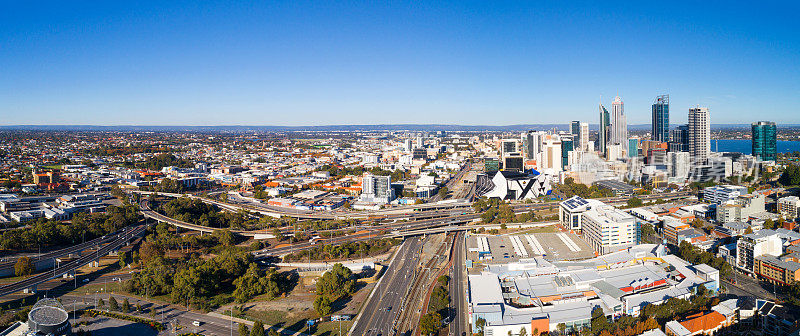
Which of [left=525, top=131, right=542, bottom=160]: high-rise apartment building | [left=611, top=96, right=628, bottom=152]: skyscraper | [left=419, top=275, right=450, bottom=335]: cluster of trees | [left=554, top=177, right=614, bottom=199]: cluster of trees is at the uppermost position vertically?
[left=611, top=96, right=628, bottom=152]: skyscraper

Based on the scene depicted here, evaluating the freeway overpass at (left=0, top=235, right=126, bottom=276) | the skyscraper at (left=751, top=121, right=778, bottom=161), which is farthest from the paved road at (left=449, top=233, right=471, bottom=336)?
the skyscraper at (left=751, top=121, right=778, bottom=161)

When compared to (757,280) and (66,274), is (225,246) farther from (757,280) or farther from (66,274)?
(757,280)

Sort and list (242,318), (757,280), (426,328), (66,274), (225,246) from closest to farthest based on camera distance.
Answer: (426,328), (242,318), (757,280), (66,274), (225,246)

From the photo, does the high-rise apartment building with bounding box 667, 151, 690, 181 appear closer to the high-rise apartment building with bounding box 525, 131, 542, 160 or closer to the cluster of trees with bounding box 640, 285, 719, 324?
the high-rise apartment building with bounding box 525, 131, 542, 160

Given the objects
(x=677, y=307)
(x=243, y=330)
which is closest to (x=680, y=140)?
(x=677, y=307)

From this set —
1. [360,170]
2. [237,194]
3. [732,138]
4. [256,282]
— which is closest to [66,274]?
[256,282]

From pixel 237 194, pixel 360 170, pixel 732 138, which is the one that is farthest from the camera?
pixel 732 138

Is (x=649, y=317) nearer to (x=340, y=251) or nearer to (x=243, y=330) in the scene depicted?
(x=243, y=330)

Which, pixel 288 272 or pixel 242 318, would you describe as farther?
pixel 288 272
